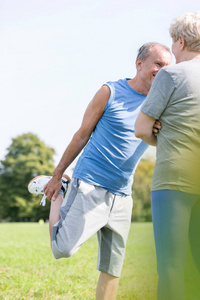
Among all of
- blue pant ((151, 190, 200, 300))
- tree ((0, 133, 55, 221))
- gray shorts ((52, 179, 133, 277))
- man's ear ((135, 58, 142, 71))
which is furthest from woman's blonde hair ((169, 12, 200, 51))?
tree ((0, 133, 55, 221))

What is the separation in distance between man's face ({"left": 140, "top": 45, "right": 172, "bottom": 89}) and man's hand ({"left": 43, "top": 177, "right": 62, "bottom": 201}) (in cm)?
98

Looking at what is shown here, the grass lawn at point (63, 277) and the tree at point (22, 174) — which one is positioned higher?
the grass lawn at point (63, 277)

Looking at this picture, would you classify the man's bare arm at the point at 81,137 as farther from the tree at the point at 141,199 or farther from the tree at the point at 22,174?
the tree at the point at 22,174

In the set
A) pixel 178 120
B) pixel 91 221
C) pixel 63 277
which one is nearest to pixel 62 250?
pixel 91 221

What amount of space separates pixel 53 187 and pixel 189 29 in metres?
1.47

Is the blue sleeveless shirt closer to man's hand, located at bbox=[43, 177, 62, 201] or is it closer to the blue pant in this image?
man's hand, located at bbox=[43, 177, 62, 201]

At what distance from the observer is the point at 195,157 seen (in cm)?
201

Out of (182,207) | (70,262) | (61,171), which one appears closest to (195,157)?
(182,207)

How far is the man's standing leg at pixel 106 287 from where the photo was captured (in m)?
2.85

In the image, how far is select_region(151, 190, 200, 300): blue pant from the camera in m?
1.95

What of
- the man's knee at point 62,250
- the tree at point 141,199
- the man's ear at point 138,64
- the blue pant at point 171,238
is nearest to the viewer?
the blue pant at point 171,238

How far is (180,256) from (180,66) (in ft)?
3.18

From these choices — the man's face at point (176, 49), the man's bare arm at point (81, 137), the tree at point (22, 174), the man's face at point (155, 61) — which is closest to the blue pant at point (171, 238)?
the man's face at point (176, 49)

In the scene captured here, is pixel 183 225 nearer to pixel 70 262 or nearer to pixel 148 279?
pixel 148 279
